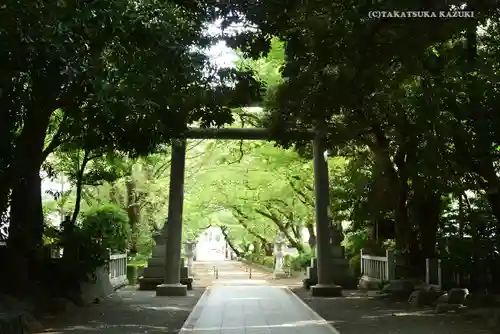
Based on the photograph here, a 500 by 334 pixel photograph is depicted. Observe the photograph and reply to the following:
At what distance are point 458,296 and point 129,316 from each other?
259 inches

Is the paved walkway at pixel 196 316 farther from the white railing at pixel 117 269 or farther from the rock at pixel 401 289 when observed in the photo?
the rock at pixel 401 289

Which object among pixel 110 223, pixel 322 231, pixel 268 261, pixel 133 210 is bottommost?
pixel 268 261

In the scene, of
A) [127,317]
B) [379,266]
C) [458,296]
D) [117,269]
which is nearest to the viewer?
→ [127,317]

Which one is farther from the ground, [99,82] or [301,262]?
[99,82]

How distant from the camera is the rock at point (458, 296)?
1133 centimetres

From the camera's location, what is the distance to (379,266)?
56.4 ft

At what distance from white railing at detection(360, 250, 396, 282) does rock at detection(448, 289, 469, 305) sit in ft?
15.0

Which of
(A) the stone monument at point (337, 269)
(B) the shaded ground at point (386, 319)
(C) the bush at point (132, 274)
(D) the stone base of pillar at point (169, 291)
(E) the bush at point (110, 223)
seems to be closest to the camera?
(B) the shaded ground at point (386, 319)

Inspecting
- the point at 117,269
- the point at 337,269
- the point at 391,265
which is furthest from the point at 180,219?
the point at 391,265

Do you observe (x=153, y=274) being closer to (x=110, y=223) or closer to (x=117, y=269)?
(x=117, y=269)

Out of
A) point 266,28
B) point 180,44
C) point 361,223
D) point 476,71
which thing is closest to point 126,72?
point 180,44

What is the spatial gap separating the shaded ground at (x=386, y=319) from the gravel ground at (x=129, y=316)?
2.96 metres

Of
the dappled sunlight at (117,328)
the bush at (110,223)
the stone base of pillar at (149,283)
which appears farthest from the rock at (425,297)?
the bush at (110,223)

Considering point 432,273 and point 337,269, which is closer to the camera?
point 432,273
